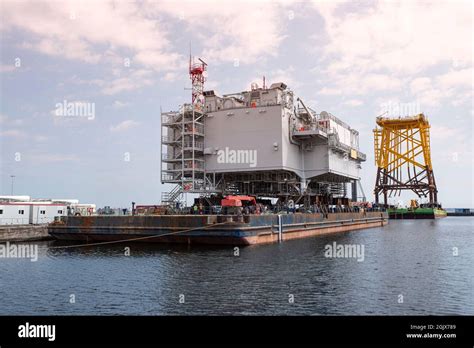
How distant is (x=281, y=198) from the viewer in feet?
192

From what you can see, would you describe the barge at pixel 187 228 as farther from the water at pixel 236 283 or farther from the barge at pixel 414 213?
the barge at pixel 414 213

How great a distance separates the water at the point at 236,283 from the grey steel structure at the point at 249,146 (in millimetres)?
20073

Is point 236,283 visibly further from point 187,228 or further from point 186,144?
point 186,144

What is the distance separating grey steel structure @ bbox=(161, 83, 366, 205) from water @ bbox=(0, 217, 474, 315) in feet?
65.9

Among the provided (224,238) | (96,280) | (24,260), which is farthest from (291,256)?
(24,260)

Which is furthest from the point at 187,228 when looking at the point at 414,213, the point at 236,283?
the point at 414,213

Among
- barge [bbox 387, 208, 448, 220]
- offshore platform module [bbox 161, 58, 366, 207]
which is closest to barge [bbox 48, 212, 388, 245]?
offshore platform module [bbox 161, 58, 366, 207]

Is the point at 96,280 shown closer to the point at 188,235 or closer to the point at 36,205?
the point at 188,235

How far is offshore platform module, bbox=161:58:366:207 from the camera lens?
171 feet

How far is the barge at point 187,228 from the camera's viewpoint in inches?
1447

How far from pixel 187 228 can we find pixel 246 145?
1779 centimetres

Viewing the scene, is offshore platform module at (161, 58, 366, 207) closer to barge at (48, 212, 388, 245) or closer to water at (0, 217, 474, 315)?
barge at (48, 212, 388, 245)
